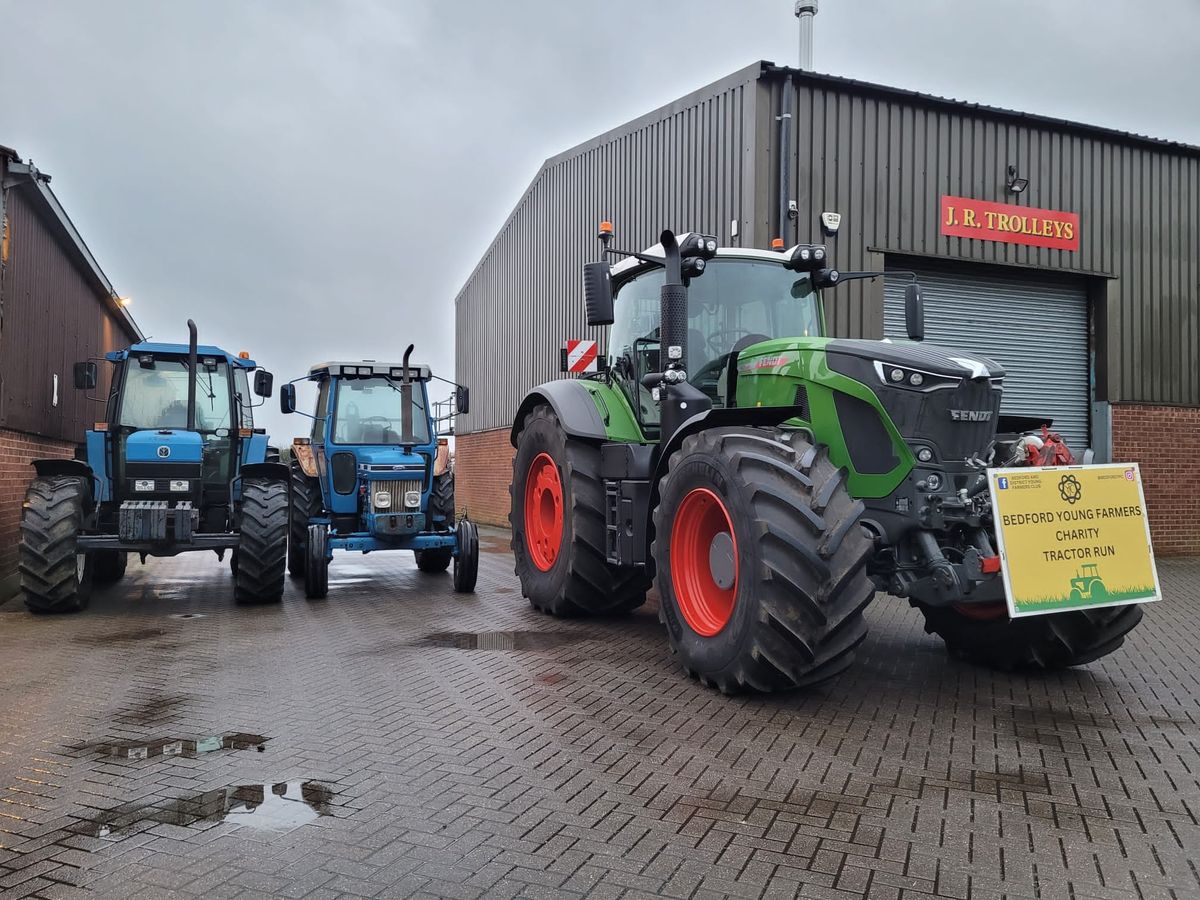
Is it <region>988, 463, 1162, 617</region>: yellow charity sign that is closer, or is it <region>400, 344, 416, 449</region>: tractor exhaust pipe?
<region>988, 463, 1162, 617</region>: yellow charity sign

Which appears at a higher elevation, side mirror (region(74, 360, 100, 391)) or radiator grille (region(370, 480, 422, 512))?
side mirror (region(74, 360, 100, 391))

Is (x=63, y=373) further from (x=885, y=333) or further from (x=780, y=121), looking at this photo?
(x=885, y=333)

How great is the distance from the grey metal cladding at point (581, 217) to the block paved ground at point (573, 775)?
7.04m

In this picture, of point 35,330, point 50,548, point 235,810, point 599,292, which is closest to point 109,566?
point 50,548

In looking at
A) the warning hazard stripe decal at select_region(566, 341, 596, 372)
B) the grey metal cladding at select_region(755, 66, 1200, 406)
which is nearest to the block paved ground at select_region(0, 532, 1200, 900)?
the warning hazard stripe decal at select_region(566, 341, 596, 372)

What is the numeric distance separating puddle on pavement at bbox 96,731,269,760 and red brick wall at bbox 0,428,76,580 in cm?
608

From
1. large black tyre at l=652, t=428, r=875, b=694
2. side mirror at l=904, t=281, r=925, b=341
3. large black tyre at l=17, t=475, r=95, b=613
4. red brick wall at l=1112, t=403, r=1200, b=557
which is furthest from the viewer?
red brick wall at l=1112, t=403, r=1200, b=557

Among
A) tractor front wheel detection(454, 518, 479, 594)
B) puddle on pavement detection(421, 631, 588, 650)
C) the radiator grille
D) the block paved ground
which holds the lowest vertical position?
puddle on pavement detection(421, 631, 588, 650)

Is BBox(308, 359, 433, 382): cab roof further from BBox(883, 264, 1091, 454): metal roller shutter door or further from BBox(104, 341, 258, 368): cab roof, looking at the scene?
BBox(883, 264, 1091, 454): metal roller shutter door

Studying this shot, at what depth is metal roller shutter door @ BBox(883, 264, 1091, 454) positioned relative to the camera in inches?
482

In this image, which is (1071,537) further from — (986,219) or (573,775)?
(986,219)

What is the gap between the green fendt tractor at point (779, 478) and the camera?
4.48 metres

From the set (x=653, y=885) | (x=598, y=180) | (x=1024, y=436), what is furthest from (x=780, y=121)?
(x=653, y=885)

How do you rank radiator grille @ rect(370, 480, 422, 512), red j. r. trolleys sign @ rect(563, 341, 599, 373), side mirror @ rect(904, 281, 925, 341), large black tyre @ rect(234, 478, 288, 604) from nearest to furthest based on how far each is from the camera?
side mirror @ rect(904, 281, 925, 341) → red j. r. trolleys sign @ rect(563, 341, 599, 373) → large black tyre @ rect(234, 478, 288, 604) → radiator grille @ rect(370, 480, 422, 512)
